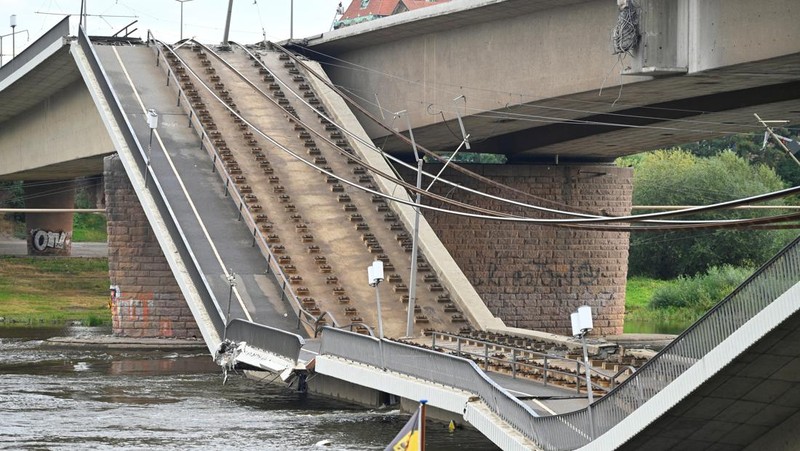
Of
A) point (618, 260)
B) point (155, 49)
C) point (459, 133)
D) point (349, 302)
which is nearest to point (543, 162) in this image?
point (618, 260)

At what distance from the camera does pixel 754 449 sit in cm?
2147

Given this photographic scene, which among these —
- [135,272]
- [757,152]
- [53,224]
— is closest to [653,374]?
[135,272]

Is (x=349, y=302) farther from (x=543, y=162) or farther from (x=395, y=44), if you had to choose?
(x=543, y=162)

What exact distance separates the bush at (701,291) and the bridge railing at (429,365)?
107 ft

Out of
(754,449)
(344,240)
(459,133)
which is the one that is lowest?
(754,449)

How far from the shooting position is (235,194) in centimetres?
4138

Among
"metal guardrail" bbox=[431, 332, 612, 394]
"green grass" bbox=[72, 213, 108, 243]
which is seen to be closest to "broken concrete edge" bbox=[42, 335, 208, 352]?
"metal guardrail" bbox=[431, 332, 612, 394]

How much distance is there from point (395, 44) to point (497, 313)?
513 inches

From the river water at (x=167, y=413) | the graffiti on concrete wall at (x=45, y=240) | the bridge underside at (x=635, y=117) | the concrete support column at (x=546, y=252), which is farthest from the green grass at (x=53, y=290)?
the bridge underside at (x=635, y=117)

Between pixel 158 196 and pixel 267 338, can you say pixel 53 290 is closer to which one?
pixel 158 196

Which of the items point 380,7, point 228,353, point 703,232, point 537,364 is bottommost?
point 228,353

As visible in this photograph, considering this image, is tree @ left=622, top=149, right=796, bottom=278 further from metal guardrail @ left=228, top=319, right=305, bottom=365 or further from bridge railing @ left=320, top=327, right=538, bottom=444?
bridge railing @ left=320, top=327, right=538, bottom=444

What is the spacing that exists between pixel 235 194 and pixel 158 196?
2365mm

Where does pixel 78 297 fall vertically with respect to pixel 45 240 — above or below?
below
